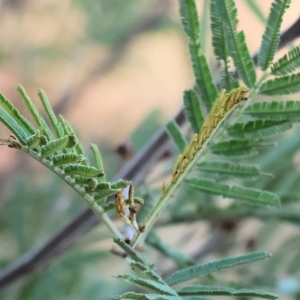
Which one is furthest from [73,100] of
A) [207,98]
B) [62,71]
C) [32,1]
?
[207,98]

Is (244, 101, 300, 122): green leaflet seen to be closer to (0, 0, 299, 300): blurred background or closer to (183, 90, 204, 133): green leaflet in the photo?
(183, 90, 204, 133): green leaflet

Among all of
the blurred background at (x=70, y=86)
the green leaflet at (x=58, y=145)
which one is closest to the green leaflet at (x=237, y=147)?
the green leaflet at (x=58, y=145)

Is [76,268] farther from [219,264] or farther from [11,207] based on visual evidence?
[219,264]

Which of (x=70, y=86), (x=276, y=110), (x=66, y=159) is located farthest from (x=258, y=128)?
(x=70, y=86)

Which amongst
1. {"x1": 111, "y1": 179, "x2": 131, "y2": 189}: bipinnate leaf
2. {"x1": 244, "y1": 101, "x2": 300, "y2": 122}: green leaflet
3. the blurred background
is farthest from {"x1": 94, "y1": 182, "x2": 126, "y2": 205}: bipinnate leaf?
the blurred background

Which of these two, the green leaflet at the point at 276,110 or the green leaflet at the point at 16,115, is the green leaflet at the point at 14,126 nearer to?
the green leaflet at the point at 16,115

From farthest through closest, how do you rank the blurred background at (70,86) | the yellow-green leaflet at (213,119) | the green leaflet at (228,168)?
1. the blurred background at (70,86)
2. the green leaflet at (228,168)
3. the yellow-green leaflet at (213,119)

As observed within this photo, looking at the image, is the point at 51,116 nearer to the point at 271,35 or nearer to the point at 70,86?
the point at 271,35
